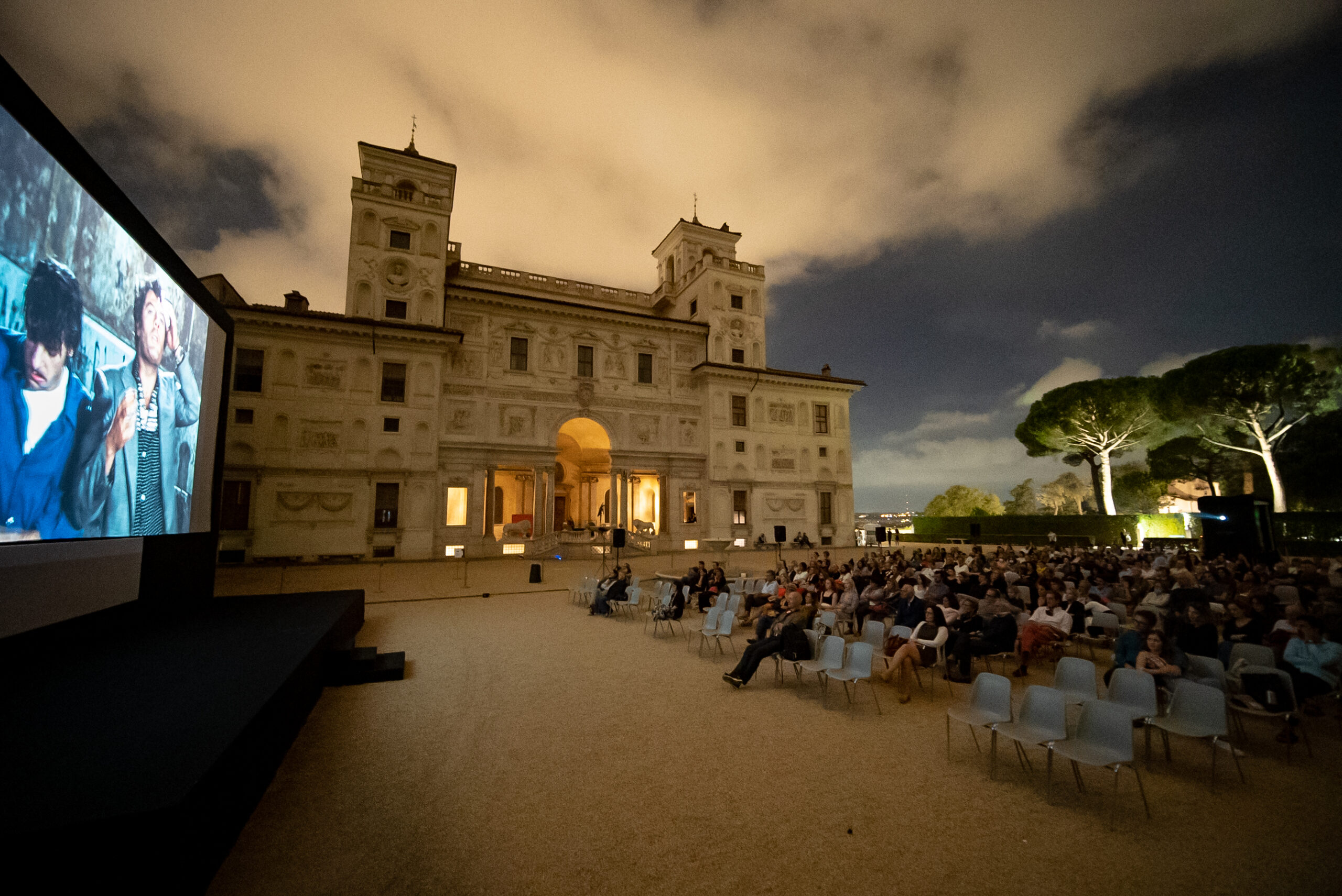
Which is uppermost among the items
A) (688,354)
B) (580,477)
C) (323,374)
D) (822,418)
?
(688,354)

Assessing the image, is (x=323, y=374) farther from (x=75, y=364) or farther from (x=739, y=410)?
A: (x=75, y=364)

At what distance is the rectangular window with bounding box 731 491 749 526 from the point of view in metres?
29.2

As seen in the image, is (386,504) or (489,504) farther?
(489,504)

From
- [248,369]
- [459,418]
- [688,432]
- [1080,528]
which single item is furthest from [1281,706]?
[1080,528]

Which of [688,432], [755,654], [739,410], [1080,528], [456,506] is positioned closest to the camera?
[755,654]

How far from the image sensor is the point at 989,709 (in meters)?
4.98

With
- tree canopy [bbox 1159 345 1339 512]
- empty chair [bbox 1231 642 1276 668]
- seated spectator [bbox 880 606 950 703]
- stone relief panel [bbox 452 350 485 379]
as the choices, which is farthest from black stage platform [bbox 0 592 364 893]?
tree canopy [bbox 1159 345 1339 512]

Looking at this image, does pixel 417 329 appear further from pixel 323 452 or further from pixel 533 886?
pixel 533 886

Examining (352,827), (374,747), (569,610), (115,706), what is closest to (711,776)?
(352,827)

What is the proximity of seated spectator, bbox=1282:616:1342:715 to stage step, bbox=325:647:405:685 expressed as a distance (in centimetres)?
1003

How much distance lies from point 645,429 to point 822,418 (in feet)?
36.6

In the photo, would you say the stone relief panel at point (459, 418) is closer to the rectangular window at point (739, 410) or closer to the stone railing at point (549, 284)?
the stone railing at point (549, 284)

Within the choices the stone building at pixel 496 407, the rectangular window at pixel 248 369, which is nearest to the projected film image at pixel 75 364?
the stone building at pixel 496 407

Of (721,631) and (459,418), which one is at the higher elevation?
(459,418)
